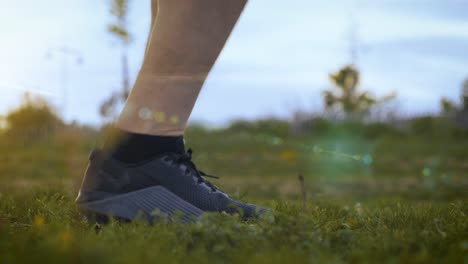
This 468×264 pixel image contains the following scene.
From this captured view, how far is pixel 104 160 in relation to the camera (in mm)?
1894

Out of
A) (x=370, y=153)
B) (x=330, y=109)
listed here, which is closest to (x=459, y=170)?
(x=370, y=153)

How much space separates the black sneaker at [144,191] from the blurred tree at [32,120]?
1790 cm

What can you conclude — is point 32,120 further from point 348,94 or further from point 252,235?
point 252,235

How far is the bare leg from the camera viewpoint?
1764mm

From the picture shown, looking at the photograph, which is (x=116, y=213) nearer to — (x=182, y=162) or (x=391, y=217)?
(x=182, y=162)

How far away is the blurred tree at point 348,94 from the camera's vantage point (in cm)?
2359

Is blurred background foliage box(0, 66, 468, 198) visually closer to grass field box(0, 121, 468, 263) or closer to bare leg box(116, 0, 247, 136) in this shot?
grass field box(0, 121, 468, 263)

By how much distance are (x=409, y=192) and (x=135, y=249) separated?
27.6 ft

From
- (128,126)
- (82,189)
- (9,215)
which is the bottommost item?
(9,215)

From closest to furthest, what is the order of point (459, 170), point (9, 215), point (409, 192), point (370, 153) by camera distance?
point (9, 215)
point (409, 192)
point (459, 170)
point (370, 153)

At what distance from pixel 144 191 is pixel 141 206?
0.20 ft

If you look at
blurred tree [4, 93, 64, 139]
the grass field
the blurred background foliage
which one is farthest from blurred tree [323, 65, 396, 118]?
the grass field

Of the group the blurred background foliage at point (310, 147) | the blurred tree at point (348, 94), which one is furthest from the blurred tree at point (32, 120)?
the blurred tree at point (348, 94)

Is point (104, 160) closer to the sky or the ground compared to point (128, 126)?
closer to the ground
